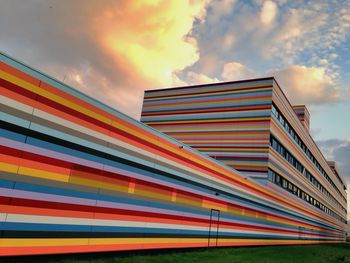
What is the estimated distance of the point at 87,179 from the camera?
441 inches

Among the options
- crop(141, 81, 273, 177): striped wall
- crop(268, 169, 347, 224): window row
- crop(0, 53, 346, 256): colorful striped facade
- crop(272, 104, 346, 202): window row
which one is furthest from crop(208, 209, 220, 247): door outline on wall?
crop(272, 104, 346, 202): window row

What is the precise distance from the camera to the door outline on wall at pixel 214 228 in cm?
1945

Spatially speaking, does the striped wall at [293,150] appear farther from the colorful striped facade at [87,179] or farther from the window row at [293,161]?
the colorful striped facade at [87,179]

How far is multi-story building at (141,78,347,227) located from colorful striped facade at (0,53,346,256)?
426 inches

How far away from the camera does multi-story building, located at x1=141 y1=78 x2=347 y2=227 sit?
30.1 m

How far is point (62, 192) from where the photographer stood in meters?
10.2

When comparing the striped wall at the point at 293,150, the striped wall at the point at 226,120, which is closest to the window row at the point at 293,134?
the striped wall at the point at 293,150

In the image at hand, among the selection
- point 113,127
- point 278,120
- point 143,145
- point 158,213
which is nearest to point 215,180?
point 158,213

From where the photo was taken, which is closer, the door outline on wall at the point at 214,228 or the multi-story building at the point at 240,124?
the door outline on wall at the point at 214,228

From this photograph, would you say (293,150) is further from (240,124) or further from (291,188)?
(240,124)

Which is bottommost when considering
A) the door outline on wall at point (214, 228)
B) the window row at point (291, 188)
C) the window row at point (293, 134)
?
the door outline on wall at point (214, 228)

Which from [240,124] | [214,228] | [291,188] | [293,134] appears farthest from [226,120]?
[214,228]

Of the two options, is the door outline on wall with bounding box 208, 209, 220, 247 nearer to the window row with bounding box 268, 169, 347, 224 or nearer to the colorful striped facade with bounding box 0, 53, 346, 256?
the colorful striped facade with bounding box 0, 53, 346, 256

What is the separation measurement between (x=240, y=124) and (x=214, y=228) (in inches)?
542
